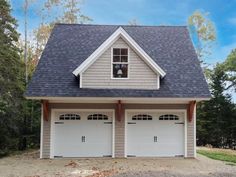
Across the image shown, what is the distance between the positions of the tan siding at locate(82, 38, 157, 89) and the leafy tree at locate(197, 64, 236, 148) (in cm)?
1249

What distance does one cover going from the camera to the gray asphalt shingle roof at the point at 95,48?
14.6 m

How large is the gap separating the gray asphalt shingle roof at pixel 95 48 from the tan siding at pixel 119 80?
1.06 ft

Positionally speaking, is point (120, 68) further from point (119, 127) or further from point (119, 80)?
point (119, 127)

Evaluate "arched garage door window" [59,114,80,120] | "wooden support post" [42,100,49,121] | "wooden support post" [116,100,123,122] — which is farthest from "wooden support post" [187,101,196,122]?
"wooden support post" [42,100,49,121]

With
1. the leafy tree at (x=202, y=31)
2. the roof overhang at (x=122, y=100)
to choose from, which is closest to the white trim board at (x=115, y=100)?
the roof overhang at (x=122, y=100)

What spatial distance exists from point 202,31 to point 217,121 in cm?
889

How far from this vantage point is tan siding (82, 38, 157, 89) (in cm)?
1495

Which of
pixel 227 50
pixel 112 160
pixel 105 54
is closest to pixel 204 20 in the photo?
pixel 227 50

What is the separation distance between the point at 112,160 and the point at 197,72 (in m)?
5.79

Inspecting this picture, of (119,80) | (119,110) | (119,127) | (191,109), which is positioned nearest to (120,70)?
(119,80)

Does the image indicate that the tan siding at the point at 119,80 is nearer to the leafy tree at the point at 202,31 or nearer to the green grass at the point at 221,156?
the green grass at the point at 221,156

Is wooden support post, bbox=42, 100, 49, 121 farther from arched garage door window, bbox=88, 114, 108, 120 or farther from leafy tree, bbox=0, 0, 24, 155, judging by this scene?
leafy tree, bbox=0, 0, 24, 155

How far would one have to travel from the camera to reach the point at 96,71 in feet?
49.3

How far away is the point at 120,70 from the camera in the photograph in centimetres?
1527
